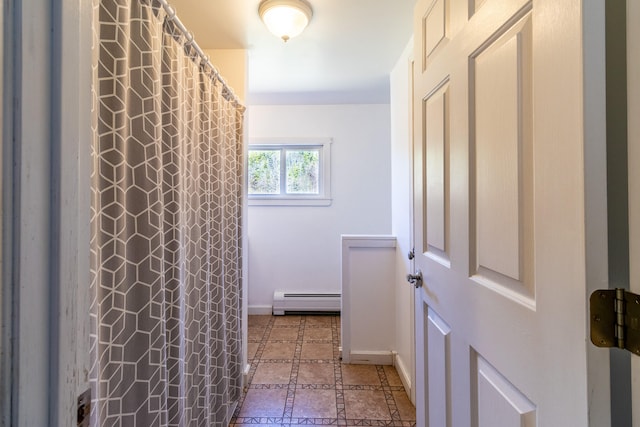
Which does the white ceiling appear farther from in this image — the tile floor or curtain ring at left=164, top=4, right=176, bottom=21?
the tile floor

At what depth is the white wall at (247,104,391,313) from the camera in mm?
3389

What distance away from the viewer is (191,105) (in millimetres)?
1176

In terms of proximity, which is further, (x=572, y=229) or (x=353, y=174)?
(x=353, y=174)

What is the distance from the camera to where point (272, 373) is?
84.3 inches

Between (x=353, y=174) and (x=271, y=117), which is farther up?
(x=271, y=117)

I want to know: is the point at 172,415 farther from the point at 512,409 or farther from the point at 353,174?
the point at 353,174

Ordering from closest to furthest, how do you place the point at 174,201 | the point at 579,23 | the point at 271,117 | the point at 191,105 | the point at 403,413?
the point at 579,23, the point at 174,201, the point at 191,105, the point at 403,413, the point at 271,117

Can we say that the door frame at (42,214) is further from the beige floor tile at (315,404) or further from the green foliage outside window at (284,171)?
the green foliage outside window at (284,171)

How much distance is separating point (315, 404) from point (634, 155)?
1917 millimetres

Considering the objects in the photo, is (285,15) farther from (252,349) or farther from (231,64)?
(252,349)

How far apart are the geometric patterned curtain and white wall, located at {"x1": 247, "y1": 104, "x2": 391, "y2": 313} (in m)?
2.03

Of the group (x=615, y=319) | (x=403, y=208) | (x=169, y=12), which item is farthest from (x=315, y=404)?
(x=169, y=12)

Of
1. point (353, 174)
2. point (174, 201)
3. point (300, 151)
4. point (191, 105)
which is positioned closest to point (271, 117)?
point (300, 151)

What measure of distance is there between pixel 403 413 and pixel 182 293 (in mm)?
1485
